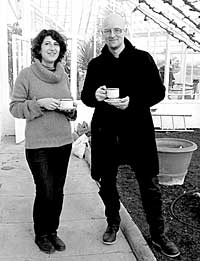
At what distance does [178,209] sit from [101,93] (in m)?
1.76

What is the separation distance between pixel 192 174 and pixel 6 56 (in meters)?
4.30

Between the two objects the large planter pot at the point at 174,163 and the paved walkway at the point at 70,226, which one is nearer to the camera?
the paved walkway at the point at 70,226

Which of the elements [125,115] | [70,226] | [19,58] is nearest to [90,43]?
[19,58]

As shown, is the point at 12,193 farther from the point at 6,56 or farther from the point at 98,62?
the point at 6,56

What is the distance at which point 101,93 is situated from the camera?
8.64 feet

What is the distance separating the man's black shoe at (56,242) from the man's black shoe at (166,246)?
29.0 inches

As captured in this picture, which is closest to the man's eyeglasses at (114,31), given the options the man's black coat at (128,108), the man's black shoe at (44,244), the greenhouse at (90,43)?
the man's black coat at (128,108)

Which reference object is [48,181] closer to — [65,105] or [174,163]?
[65,105]

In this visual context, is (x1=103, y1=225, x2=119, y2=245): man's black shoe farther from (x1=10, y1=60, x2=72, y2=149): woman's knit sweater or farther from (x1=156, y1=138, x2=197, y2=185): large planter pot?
(x1=156, y1=138, x2=197, y2=185): large planter pot

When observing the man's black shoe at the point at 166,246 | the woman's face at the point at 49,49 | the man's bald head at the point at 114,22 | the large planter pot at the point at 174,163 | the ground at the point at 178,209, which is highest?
the man's bald head at the point at 114,22

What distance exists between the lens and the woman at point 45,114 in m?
2.71

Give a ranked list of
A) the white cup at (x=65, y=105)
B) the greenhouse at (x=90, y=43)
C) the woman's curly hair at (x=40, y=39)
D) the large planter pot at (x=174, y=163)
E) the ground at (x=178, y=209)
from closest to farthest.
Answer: the white cup at (x=65, y=105) → the woman's curly hair at (x=40, y=39) → the ground at (x=178, y=209) → the large planter pot at (x=174, y=163) → the greenhouse at (x=90, y=43)

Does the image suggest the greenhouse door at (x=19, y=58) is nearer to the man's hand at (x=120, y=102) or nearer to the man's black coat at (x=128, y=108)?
the man's black coat at (x=128, y=108)

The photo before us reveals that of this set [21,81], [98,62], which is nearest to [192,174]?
[98,62]
